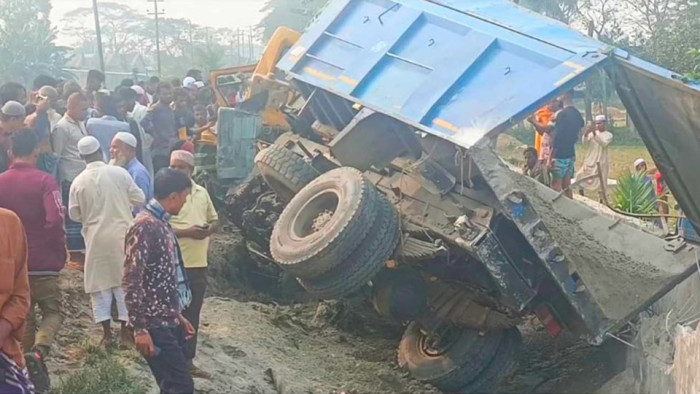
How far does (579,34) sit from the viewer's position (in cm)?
629

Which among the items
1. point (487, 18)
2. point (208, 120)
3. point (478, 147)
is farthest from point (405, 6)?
point (208, 120)

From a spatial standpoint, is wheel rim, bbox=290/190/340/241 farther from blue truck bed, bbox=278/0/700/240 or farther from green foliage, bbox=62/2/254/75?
green foliage, bbox=62/2/254/75

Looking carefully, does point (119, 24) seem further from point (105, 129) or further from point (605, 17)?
point (105, 129)

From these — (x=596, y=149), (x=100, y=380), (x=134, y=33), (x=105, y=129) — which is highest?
(x=105, y=129)

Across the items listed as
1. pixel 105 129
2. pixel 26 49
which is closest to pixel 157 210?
pixel 105 129

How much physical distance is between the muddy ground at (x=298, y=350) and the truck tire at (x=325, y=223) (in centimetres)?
81

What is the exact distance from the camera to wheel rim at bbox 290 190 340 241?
664 cm

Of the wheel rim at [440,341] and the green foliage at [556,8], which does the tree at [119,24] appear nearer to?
the green foliage at [556,8]

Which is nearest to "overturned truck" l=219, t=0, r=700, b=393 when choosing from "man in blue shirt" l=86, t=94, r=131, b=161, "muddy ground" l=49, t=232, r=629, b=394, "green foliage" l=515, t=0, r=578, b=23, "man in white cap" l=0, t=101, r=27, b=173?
"muddy ground" l=49, t=232, r=629, b=394

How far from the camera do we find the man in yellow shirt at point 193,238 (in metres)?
5.45

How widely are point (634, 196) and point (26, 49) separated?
29328mm

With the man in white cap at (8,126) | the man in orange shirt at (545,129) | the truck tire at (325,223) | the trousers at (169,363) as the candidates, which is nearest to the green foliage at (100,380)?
the trousers at (169,363)

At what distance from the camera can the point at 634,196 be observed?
27.2ft

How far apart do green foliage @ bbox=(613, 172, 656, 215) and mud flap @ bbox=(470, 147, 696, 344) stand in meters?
1.43
